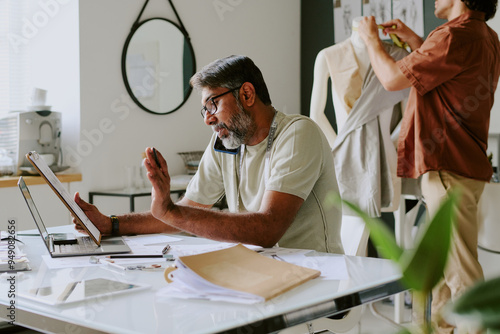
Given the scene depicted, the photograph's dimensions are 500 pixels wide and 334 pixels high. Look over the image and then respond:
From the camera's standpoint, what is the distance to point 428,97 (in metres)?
2.45

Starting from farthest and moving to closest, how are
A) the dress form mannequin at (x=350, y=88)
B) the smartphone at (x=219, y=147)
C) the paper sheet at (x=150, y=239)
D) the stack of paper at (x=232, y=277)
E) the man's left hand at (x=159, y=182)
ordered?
1. the dress form mannequin at (x=350, y=88)
2. the smartphone at (x=219, y=147)
3. the paper sheet at (x=150, y=239)
4. the man's left hand at (x=159, y=182)
5. the stack of paper at (x=232, y=277)

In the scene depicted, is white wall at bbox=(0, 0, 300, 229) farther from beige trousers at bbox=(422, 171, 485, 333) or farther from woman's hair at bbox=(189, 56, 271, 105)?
beige trousers at bbox=(422, 171, 485, 333)

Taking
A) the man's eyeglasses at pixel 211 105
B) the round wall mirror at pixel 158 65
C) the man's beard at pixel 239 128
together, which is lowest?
the man's beard at pixel 239 128

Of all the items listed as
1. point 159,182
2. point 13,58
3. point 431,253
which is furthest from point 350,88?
point 431,253

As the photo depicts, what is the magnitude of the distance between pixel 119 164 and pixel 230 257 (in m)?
2.43

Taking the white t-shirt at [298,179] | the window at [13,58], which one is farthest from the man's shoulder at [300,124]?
the window at [13,58]

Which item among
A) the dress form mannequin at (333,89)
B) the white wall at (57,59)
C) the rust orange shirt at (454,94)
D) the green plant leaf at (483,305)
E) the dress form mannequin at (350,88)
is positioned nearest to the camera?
the green plant leaf at (483,305)

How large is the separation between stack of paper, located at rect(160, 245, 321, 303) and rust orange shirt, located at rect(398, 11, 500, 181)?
4.16 ft

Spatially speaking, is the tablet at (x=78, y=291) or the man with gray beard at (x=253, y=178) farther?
the man with gray beard at (x=253, y=178)

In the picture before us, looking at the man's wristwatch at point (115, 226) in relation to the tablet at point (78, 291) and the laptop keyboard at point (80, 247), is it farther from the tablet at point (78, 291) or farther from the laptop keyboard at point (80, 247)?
the tablet at point (78, 291)

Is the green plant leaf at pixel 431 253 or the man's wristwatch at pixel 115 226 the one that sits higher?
the green plant leaf at pixel 431 253

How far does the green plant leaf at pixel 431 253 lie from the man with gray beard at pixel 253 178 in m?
1.35

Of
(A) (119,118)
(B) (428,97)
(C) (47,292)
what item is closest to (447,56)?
(B) (428,97)

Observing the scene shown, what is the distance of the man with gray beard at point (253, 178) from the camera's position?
1739 mm
